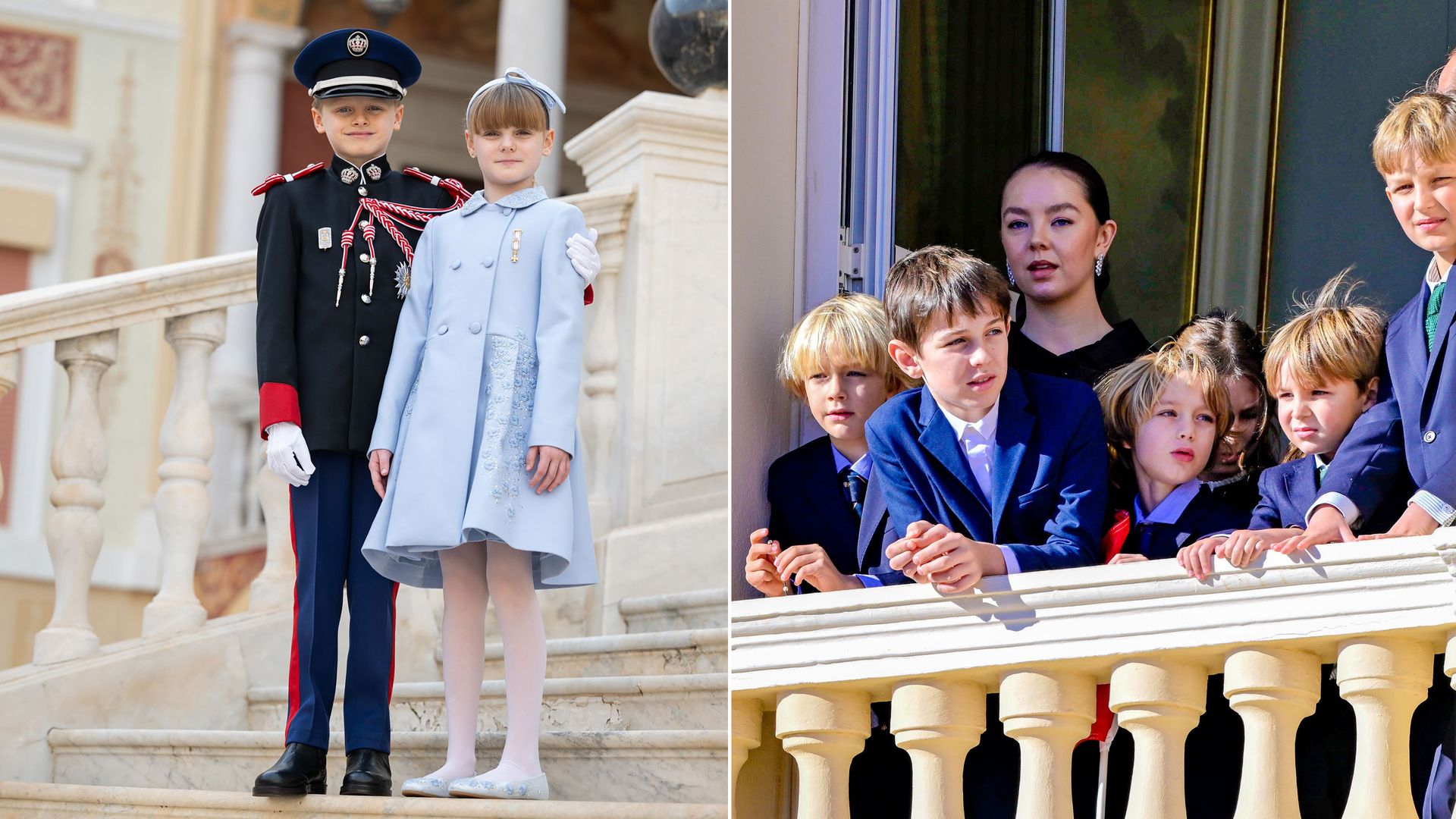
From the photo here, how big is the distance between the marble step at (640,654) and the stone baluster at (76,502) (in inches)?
41.1

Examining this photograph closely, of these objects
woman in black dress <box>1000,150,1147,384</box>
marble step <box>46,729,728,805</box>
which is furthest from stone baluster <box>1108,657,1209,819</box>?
marble step <box>46,729,728,805</box>

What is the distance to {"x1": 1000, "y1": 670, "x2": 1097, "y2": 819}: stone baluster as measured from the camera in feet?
8.96

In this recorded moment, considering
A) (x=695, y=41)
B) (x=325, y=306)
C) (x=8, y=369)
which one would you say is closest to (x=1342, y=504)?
(x=325, y=306)

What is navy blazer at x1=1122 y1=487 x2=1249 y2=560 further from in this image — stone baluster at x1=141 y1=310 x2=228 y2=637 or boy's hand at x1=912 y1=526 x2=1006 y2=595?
stone baluster at x1=141 y1=310 x2=228 y2=637

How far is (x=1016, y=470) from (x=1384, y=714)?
27.5 inches

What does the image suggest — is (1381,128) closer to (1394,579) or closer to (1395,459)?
(1395,459)

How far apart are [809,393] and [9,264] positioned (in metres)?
8.59

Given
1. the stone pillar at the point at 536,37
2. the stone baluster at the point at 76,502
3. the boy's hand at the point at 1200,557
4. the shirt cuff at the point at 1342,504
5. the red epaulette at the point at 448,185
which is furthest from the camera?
the stone pillar at the point at 536,37

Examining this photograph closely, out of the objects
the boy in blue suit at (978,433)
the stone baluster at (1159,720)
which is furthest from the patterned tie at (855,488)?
the stone baluster at (1159,720)

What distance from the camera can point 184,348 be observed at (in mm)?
4730

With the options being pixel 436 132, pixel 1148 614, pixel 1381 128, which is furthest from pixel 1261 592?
pixel 436 132

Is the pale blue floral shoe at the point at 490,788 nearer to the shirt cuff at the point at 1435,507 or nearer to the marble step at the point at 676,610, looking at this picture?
the marble step at the point at 676,610

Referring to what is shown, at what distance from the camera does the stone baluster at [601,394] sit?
495 cm

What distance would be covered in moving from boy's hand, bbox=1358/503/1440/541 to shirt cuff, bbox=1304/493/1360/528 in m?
0.08
